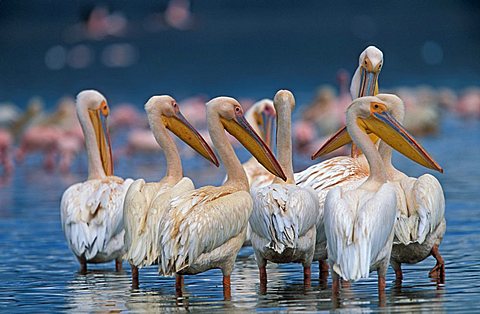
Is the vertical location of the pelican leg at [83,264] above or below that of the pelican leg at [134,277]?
above

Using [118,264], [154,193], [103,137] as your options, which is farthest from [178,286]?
[103,137]

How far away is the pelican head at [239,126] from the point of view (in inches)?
344

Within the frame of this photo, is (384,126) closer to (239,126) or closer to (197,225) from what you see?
(239,126)

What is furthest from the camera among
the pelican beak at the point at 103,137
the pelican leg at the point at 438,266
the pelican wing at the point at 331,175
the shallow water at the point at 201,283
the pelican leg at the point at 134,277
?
the pelican beak at the point at 103,137

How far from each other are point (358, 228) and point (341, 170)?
1590mm

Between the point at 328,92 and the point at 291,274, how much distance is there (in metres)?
12.8

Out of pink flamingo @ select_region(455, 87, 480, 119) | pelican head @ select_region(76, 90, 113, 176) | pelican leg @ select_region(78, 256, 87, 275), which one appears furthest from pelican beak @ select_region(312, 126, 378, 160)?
pink flamingo @ select_region(455, 87, 480, 119)

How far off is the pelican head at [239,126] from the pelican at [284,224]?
0.19 m

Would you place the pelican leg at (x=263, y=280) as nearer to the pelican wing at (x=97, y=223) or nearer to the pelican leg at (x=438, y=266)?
the pelican leg at (x=438, y=266)

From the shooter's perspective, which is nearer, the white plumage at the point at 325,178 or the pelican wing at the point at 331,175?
the white plumage at the point at 325,178

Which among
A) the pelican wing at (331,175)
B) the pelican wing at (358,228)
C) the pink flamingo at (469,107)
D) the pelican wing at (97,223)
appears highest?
the pink flamingo at (469,107)

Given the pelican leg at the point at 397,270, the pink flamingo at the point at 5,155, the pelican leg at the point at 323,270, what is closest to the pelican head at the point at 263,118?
the pelican leg at the point at 323,270

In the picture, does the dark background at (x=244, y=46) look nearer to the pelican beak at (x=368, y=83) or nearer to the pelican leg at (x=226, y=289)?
the pelican beak at (x=368, y=83)

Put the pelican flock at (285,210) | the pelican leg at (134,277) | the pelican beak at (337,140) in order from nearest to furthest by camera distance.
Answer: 1. the pelican flock at (285,210)
2. the pelican leg at (134,277)
3. the pelican beak at (337,140)
